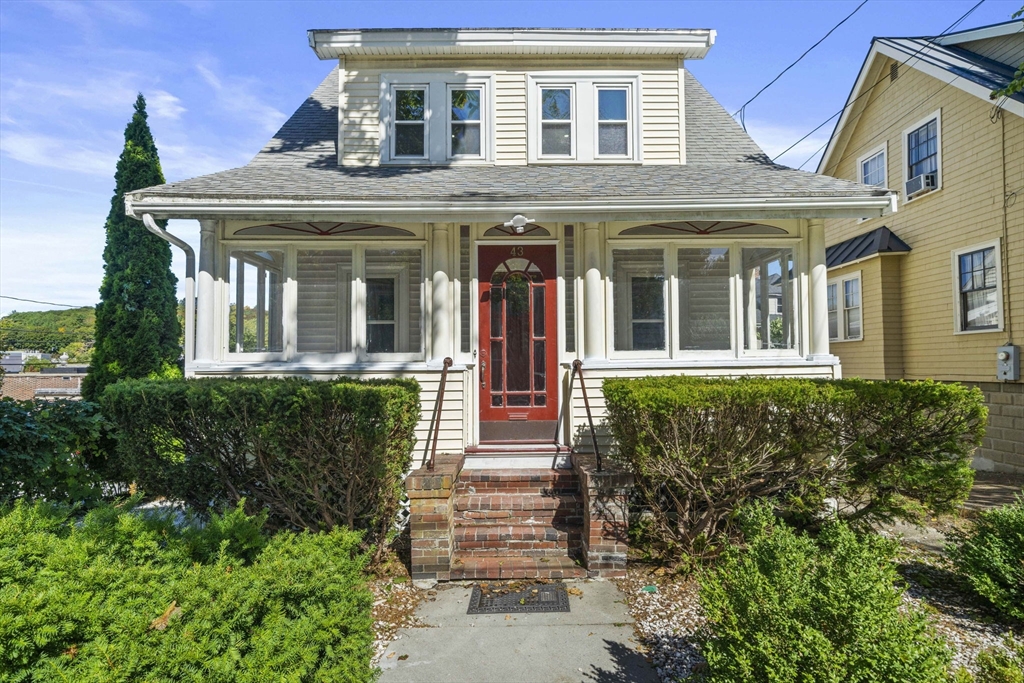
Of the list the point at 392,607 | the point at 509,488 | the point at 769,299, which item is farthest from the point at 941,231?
the point at 392,607

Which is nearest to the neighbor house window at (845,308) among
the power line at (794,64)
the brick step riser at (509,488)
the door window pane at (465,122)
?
the power line at (794,64)

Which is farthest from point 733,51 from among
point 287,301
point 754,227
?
point 287,301

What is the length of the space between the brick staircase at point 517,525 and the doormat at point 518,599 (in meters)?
0.14

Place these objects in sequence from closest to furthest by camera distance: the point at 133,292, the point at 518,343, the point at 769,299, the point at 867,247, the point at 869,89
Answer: the point at 518,343
the point at 769,299
the point at 133,292
the point at 867,247
the point at 869,89

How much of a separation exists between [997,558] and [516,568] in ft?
12.1

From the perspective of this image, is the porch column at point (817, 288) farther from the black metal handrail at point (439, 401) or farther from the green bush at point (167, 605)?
the green bush at point (167, 605)

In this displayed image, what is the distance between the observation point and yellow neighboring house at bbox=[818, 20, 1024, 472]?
30.0ft

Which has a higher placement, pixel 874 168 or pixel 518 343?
pixel 874 168

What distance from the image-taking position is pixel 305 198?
636 cm

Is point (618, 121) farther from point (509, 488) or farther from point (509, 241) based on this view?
point (509, 488)

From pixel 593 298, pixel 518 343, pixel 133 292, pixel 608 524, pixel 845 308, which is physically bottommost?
pixel 608 524

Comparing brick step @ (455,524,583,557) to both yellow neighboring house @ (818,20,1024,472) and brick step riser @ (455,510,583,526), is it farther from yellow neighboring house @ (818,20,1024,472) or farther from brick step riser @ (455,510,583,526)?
yellow neighboring house @ (818,20,1024,472)

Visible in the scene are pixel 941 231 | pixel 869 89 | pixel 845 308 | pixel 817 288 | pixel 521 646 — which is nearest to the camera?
pixel 521 646

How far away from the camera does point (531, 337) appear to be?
7.04 metres
